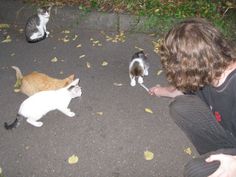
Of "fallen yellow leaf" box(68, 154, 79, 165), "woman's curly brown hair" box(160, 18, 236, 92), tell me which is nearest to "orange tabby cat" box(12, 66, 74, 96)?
"fallen yellow leaf" box(68, 154, 79, 165)

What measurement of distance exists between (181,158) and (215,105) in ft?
3.83

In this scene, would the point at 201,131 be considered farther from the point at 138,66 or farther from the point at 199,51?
the point at 138,66

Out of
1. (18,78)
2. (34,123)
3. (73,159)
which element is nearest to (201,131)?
(73,159)

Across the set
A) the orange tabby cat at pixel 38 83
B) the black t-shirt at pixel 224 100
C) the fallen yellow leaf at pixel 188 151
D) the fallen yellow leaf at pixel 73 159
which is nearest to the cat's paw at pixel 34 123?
the orange tabby cat at pixel 38 83

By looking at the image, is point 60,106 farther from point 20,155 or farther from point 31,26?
point 31,26

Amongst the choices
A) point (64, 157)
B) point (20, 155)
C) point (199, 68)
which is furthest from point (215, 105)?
point (20, 155)

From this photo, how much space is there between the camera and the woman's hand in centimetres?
226

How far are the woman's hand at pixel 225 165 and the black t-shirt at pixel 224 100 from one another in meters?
0.32

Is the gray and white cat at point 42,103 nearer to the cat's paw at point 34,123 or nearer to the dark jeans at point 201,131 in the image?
the cat's paw at point 34,123

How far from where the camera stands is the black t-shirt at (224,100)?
90.7 inches

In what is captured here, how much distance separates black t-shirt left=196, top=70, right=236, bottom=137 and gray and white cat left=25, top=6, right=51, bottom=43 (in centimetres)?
346

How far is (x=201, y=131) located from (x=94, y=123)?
5.79ft

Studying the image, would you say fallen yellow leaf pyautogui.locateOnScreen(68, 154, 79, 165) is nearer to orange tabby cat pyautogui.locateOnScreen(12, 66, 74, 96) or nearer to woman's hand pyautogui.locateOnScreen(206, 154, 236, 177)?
orange tabby cat pyautogui.locateOnScreen(12, 66, 74, 96)

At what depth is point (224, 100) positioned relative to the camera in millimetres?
2398
